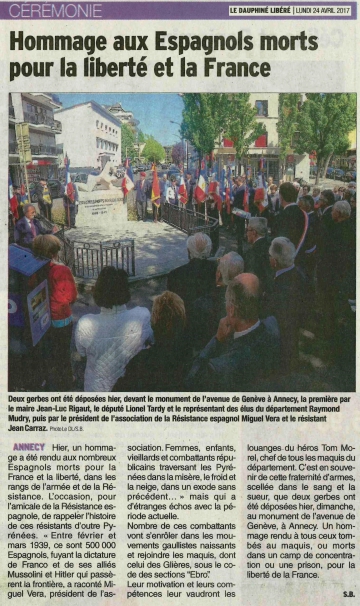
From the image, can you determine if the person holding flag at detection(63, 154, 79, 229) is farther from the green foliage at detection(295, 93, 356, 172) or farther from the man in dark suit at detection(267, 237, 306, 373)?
the green foliage at detection(295, 93, 356, 172)

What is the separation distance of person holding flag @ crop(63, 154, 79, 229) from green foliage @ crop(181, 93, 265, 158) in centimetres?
50

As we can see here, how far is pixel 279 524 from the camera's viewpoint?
1696 mm

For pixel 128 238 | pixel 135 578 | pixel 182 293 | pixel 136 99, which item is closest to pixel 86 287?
pixel 128 238

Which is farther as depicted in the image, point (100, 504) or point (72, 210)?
point (72, 210)

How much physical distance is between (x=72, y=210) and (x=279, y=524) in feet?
4.95

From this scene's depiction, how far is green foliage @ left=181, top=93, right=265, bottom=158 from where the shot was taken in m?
1.75

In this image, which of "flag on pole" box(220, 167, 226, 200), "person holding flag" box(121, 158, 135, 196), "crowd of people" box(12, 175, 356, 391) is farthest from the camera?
"flag on pole" box(220, 167, 226, 200)

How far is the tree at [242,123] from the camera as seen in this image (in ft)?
5.78

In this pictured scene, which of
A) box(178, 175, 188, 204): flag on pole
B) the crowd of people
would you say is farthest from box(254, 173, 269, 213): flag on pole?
box(178, 175, 188, 204): flag on pole

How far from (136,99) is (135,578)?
1.88 meters

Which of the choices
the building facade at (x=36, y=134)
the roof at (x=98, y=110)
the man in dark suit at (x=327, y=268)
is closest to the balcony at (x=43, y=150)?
the building facade at (x=36, y=134)

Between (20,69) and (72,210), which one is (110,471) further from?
(20,69)

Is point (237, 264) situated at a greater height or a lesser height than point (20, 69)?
lesser

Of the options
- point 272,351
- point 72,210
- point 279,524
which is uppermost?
point 72,210
